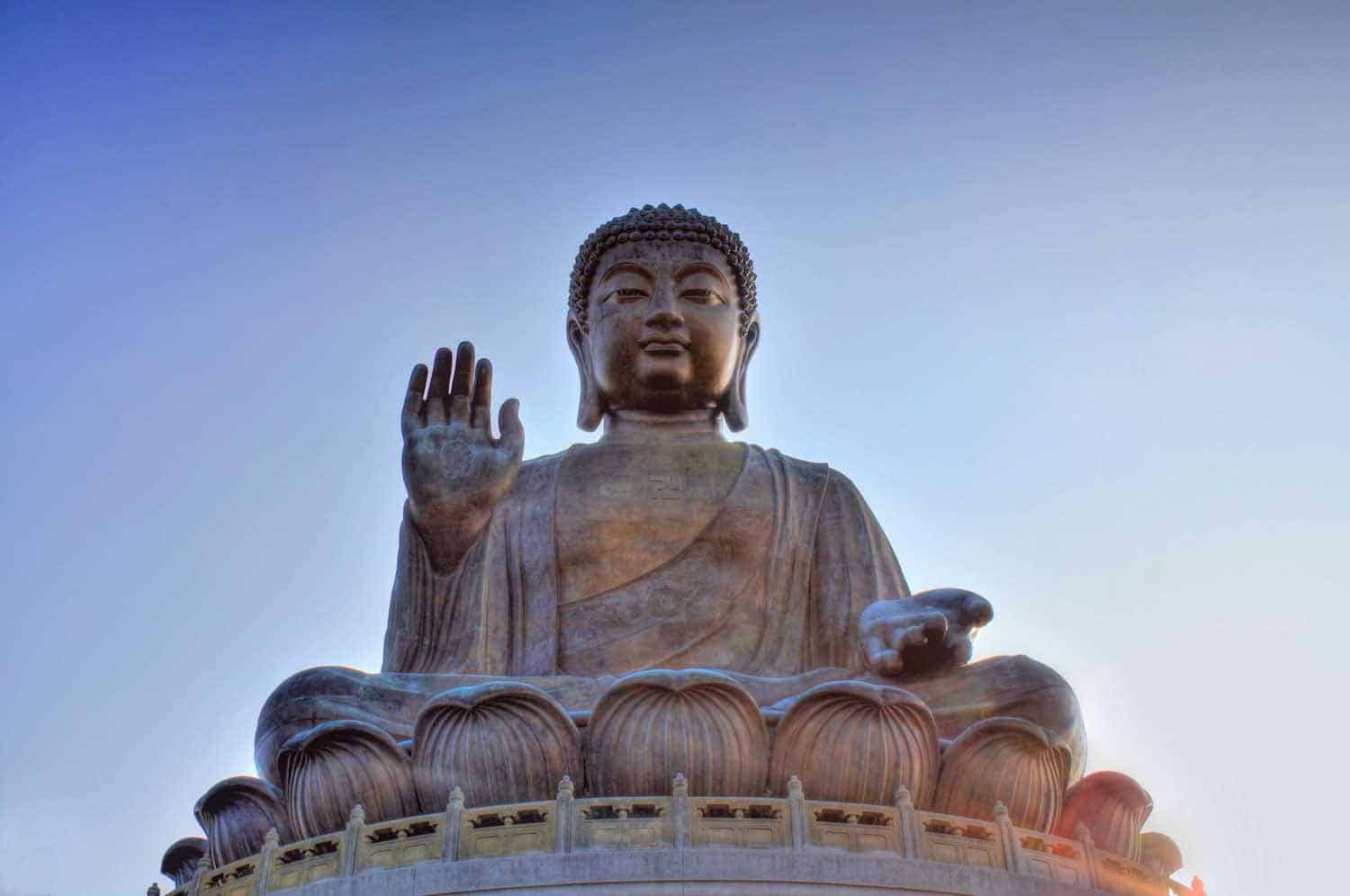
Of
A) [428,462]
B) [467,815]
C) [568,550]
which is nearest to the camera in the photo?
[467,815]

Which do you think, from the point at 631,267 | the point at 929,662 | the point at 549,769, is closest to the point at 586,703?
the point at 549,769

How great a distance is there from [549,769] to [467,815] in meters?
0.44

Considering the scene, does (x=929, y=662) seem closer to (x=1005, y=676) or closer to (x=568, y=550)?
(x=1005, y=676)

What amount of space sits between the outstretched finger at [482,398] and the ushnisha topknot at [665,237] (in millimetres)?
1668

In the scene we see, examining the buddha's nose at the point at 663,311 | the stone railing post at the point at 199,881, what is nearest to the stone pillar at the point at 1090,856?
the stone railing post at the point at 199,881

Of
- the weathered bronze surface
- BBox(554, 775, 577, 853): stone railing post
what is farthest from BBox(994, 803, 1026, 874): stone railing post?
BBox(554, 775, 577, 853): stone railing post

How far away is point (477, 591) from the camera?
33.0 ft

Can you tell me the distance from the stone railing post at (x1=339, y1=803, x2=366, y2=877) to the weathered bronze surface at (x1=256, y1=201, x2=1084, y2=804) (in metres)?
1.02

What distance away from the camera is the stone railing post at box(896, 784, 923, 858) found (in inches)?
294

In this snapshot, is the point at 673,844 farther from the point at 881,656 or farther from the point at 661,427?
the point at 661,427

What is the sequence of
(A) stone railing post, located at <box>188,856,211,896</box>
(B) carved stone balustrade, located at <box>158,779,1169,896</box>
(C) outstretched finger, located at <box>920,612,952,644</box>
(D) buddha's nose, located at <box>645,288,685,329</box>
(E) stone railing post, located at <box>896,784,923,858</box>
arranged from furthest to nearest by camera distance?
1. (D) buddha's nose, located at <box>645,288,685,329</box>
2. (C) outstretched finger, located at <box>920,612,952,644</box>
3. (A) stone railing post, located at <box>188,856,211,896</box>
4. (E) stone railing post, located at <box>896,784,923,858</box>
5. (B) carved stone balustrade, located at <box>158,779,1169,896</box>

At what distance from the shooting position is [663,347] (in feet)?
36.0

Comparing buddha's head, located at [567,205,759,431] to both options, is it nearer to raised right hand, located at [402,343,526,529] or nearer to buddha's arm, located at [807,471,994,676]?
buddha's arm, located at [807,471,994,676]

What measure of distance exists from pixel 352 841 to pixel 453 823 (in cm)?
44
